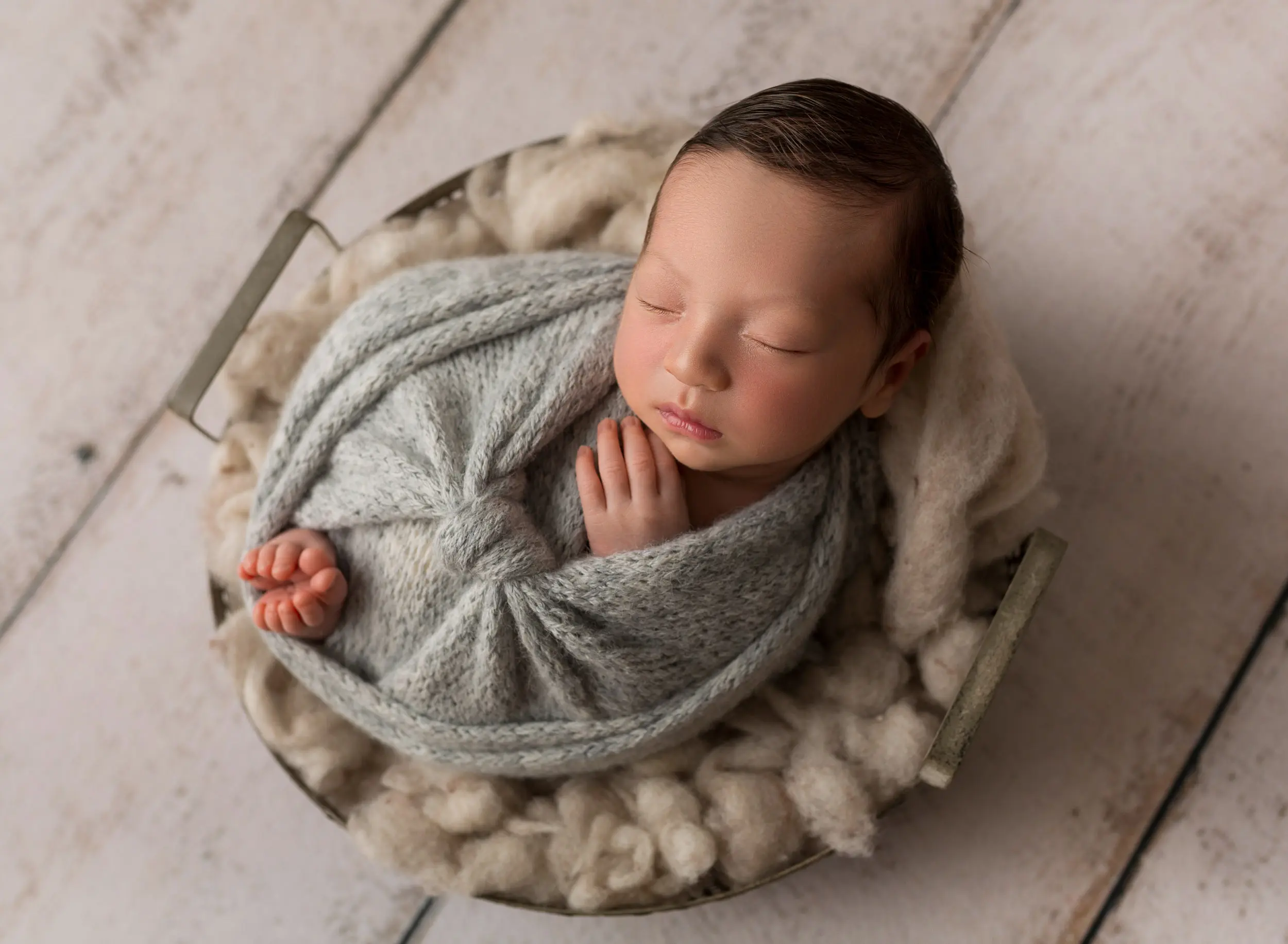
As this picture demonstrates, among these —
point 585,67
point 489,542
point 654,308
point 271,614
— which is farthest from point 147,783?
point 585,67

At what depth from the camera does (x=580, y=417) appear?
86cm

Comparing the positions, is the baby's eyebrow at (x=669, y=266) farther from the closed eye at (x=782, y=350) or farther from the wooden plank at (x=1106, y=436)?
the wooden plank at (x=1106, y=436)

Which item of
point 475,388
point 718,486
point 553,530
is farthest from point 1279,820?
point 475,388

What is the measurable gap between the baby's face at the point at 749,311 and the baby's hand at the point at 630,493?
5 centimetres

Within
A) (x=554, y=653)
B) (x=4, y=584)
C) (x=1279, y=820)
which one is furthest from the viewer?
(x=4, y=584)

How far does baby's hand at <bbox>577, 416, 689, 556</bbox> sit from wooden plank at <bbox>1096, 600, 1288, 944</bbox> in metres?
0.62

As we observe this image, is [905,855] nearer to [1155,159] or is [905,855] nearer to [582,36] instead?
[1155,159]

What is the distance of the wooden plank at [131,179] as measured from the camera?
1.17m

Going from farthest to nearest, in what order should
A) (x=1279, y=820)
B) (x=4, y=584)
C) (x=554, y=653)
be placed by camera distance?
(x=4, y=584)
(x=1279, y=820)
(x=554, y=653)

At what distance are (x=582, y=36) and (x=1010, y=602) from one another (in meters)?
0.79

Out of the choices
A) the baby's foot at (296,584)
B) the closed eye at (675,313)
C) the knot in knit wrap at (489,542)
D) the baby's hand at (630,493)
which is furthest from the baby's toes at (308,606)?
the closed eye at (675,313)

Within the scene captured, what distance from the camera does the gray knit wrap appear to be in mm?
806

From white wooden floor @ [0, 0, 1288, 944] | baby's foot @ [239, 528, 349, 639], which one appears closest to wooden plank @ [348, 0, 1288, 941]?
white wooden floor @ [0, 0, 1288, 944]

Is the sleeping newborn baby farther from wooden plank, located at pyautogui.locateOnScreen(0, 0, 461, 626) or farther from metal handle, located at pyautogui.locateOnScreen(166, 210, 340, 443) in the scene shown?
wooden plank, located at pyautogui.locateOnScreen(0, 0, 461, 626)
